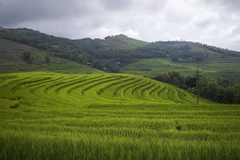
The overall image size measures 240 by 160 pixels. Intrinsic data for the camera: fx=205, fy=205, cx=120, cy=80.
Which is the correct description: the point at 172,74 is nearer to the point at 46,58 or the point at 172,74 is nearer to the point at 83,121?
the point at 46,58

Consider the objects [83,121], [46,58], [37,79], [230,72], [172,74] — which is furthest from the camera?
[230,72]

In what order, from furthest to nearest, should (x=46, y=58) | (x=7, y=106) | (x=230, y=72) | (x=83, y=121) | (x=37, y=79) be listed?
(x=230, y=72) → (x=46, y=58) → (x=37, y=79) → (x=7, y=106) → (x=83, y=121)

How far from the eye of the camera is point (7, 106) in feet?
65.9

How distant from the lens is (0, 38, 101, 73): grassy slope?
11806 cm

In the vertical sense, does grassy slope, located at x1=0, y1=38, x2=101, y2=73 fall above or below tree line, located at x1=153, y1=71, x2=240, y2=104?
above

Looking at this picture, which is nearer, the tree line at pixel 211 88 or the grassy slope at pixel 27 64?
the tree line at pixel 211 88

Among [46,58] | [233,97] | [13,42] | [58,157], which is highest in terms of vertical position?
[13,42]

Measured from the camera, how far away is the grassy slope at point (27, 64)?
387 feet

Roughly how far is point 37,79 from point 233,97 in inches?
2664

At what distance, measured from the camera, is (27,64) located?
128250 mm

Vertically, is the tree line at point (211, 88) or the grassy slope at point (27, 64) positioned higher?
the grassy slope at point (27, 64)

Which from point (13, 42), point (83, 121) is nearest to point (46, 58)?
point (13, 42)

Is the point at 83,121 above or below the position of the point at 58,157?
below

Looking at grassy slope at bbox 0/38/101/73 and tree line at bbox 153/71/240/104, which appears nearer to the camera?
tree line at bbox 153/71/240/104
